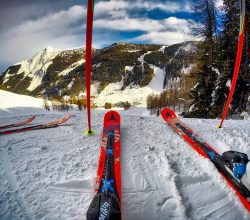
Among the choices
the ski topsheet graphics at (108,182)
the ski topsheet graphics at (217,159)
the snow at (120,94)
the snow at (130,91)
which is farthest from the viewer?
the snow at (130,91)

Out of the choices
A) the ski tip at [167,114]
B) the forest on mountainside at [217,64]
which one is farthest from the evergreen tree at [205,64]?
the ski tip at [167,114]

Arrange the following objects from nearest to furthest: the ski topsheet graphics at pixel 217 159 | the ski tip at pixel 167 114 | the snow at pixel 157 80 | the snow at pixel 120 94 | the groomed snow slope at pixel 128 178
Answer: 1. the groomed snow slope at pixel 128 178
2. the ski topsheet graphics at pixel 217 159
3. the ski tip at pixel 167 114
4. the snow at pixel 120 94
5. the snow at pixel 157 80

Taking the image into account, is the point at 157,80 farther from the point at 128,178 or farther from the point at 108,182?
the point at 108,182

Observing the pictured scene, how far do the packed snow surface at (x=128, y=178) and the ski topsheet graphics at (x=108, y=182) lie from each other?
7.0 inches

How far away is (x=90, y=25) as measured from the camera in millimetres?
4566

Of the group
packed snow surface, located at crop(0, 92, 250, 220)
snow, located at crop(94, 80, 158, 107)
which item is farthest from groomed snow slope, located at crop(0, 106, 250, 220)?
snow, located at crop(94, 80, 158, 107)

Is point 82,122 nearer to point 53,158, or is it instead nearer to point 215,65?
point 53,158

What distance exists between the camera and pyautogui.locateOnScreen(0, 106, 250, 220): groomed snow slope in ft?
11.6

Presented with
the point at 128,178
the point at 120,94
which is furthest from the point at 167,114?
the point at 120,94

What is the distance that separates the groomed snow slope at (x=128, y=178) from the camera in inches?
140

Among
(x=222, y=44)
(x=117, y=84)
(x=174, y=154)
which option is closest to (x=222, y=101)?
(x=222, y=44)

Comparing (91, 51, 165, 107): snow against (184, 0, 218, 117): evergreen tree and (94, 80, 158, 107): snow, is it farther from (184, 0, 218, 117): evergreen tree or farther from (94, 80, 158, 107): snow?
(184, 0, 218, 117): evergreen tree

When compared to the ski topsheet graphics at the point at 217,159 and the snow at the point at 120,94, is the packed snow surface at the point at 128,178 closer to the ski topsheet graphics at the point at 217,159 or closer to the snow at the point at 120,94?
the ski topsheet graphics at the point at 217,159

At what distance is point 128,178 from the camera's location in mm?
4332
